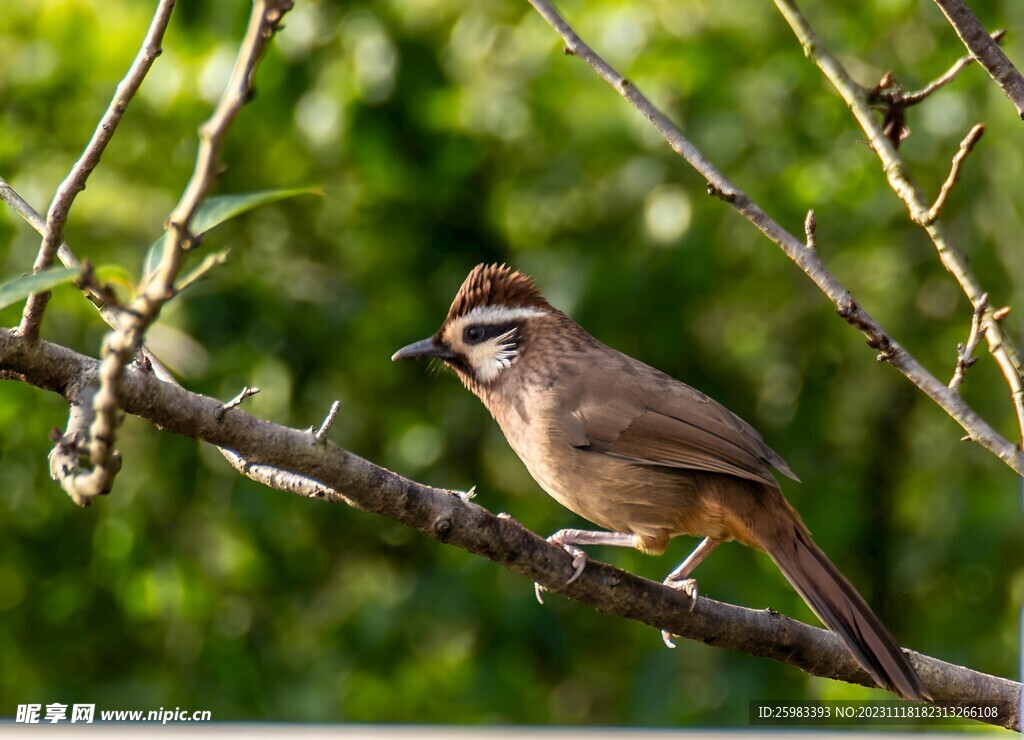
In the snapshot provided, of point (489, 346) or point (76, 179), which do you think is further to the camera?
point (489, 346)

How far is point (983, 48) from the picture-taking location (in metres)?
2.47

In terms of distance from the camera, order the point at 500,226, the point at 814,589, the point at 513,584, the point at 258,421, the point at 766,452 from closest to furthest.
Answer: the point at 258,421, the point at 814,589, the point at 766,452, the point at 513,584, the point at 500,226

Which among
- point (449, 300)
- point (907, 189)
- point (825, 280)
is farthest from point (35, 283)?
point (449, 300)

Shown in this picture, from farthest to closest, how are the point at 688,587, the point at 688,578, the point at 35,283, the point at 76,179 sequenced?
the point at 688,578, the point at 688,587, the point at 76,179, the point at 35,283

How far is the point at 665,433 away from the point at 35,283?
2.63 m

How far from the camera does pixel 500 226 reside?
5.79 m

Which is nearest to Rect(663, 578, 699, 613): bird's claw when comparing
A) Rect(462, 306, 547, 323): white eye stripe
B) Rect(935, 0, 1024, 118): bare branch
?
Rect(462, 306, 547, 323): white eye stripe

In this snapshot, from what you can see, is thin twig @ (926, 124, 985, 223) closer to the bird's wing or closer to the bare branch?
the bare branch

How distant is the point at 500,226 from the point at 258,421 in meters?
3.65

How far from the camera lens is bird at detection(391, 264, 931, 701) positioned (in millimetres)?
3785

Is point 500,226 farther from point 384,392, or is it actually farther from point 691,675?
point 691,675

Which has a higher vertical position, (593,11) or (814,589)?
(593,11)

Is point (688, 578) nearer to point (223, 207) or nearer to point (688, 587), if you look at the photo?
point (688, 587)

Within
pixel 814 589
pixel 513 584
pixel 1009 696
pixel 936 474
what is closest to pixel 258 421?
pixel 814 589
